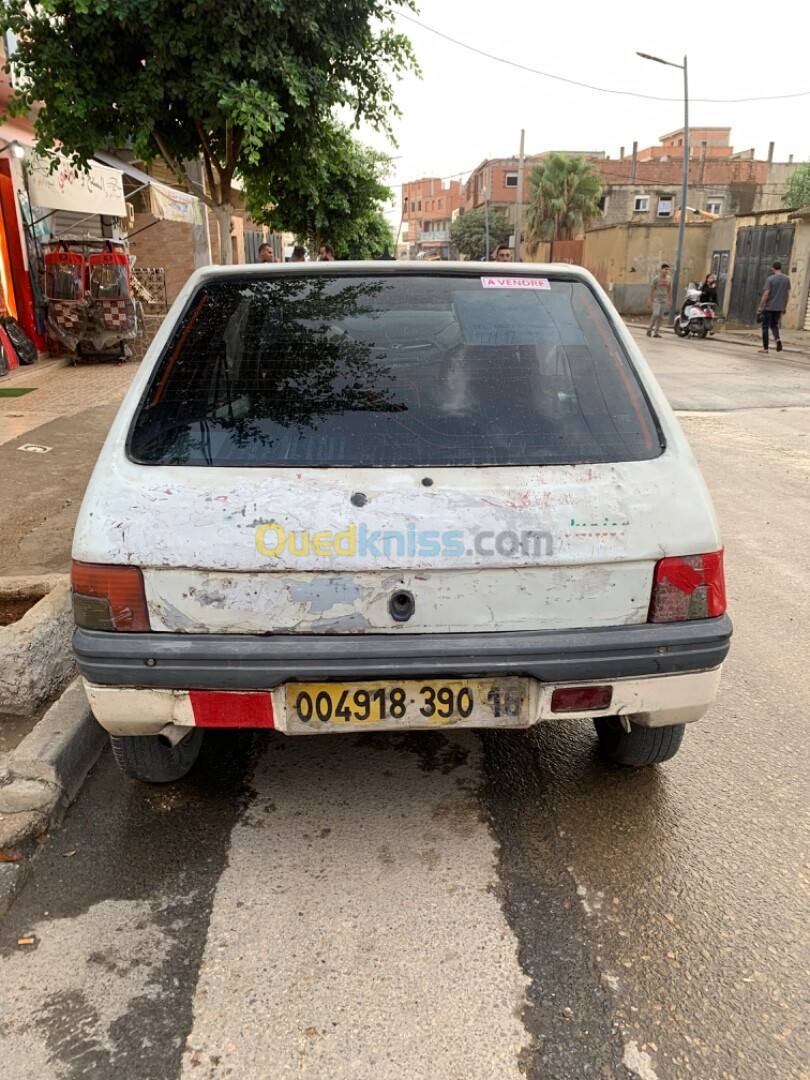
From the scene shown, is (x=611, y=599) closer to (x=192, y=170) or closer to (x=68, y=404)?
(x=68, y=404)

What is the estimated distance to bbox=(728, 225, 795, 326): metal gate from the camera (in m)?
23.6

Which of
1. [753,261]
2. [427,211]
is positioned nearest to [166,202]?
[753,261]

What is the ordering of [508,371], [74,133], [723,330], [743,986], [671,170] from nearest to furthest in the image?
[743,986], [508,371], [74,133], [723,330], [671,170]

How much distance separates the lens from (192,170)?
529 inches

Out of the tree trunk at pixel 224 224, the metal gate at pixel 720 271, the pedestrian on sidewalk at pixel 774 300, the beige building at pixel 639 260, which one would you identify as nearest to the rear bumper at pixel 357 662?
the tree trunk at pixel 224 224

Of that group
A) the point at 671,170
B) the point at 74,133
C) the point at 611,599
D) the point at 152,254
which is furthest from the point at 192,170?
the point at 671,170

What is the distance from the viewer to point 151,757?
272cm

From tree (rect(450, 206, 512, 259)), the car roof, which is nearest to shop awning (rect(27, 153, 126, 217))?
the car roof

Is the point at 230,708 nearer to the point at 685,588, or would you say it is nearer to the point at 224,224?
the point at 685,588

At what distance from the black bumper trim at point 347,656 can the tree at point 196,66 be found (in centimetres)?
651

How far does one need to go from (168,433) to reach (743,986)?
2147 millimetres

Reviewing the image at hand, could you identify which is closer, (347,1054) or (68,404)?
(347,1054)

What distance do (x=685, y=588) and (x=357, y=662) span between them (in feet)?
3.09

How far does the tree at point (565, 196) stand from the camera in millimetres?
52969
